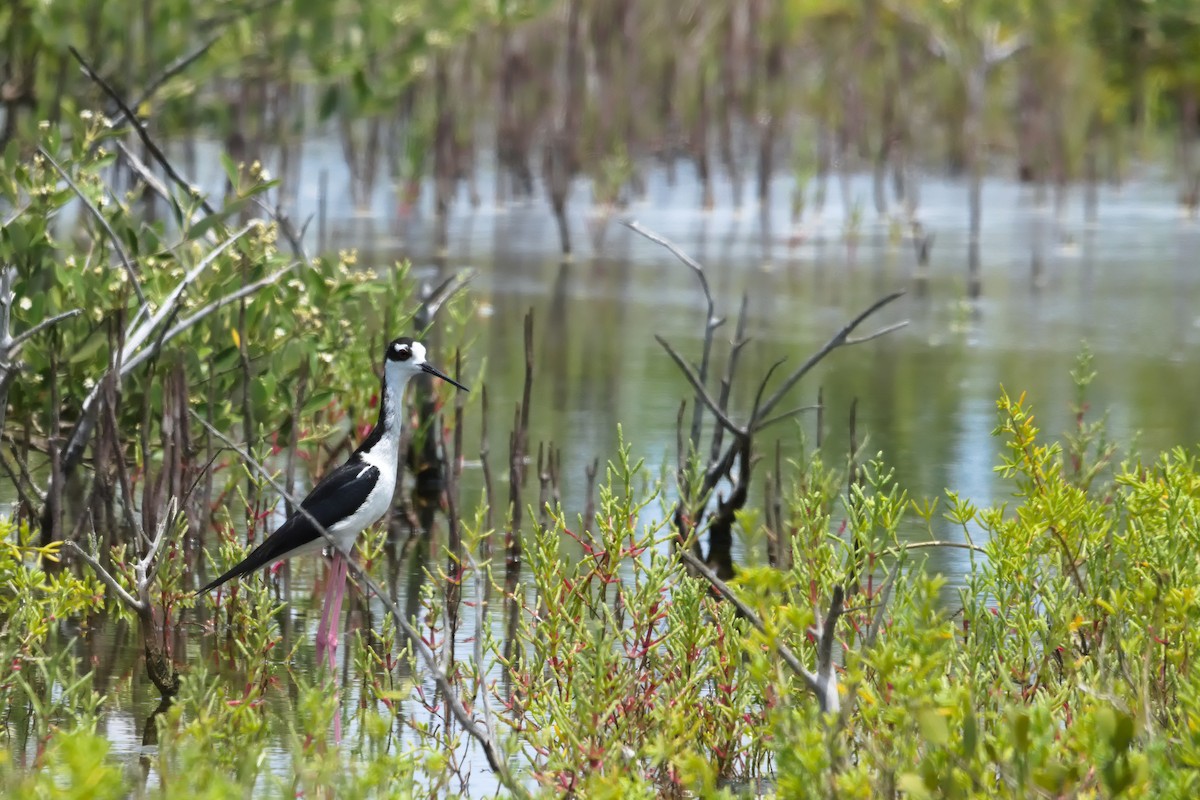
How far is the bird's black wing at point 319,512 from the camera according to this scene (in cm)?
496

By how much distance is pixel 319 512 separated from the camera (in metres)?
5.15

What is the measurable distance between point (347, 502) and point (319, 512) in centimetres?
8

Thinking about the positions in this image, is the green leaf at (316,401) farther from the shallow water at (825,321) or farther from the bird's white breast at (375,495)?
the bird's white breast at (375,495)

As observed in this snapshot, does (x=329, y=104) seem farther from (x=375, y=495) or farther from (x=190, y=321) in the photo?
(x=375, y=495)

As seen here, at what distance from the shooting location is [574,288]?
1298 cm

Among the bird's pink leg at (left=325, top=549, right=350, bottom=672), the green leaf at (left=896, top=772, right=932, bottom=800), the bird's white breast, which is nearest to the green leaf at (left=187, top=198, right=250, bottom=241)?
the bird's white breast

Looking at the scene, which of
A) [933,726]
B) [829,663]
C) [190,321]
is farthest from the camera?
[190,321]

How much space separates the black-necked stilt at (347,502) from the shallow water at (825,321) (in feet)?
0.89

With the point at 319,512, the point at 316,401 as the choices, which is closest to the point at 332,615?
the point at 319,512

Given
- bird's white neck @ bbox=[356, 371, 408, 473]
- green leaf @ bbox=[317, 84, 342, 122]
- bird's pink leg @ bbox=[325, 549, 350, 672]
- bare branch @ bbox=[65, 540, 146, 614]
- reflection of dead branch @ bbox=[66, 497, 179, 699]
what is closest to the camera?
bare branch @ bbox=[65, 540, 146, 614]

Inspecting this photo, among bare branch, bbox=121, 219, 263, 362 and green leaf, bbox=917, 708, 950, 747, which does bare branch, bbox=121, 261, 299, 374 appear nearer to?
bare branch, bbox=121, 219, 263, 362

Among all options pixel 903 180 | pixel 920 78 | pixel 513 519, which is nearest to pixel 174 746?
pixel 513 519

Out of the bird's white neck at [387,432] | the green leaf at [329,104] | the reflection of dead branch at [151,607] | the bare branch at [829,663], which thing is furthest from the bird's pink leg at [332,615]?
the green leaf at [329,104]

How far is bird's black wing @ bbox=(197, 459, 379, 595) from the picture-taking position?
4.96 metres
